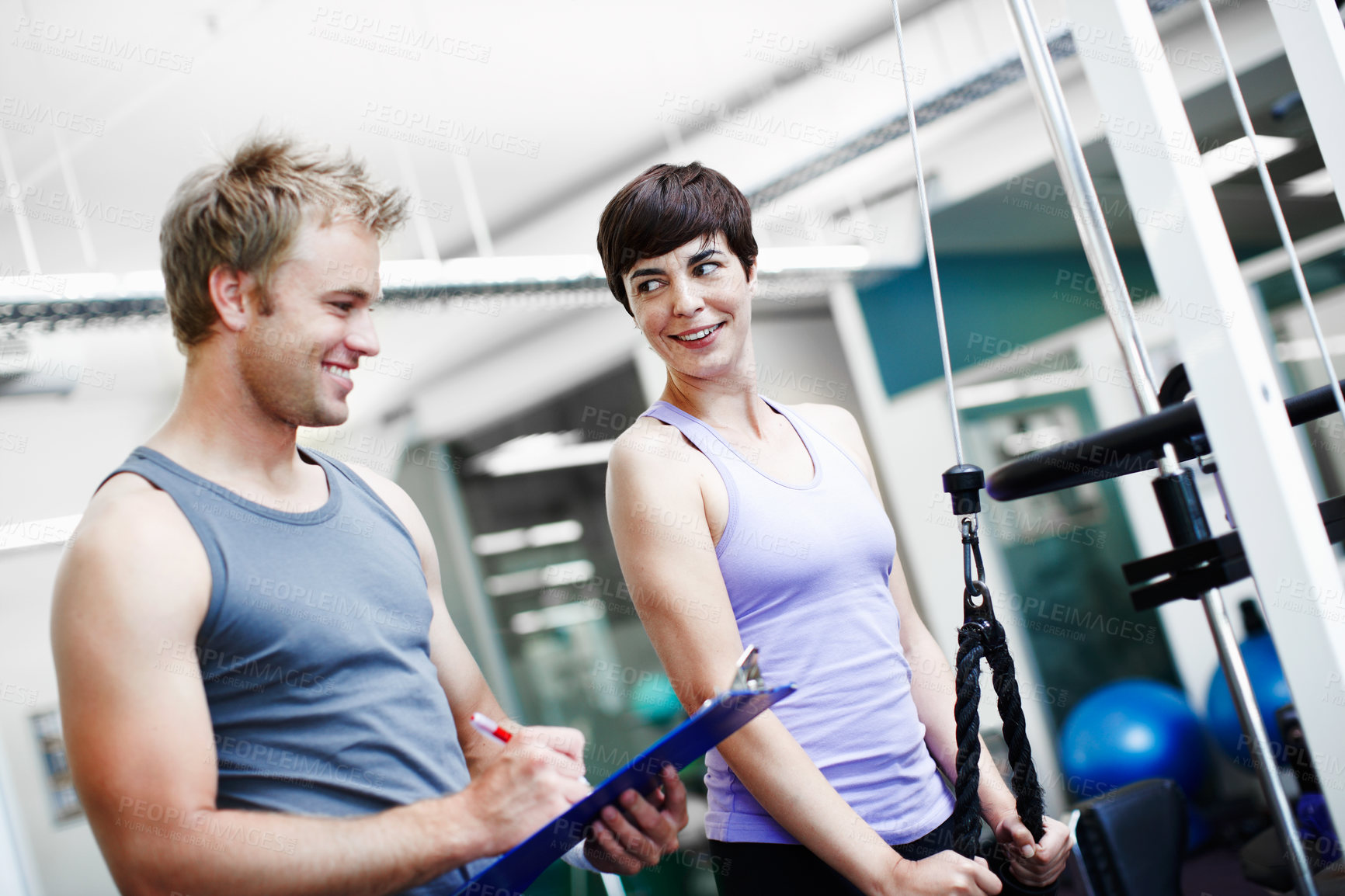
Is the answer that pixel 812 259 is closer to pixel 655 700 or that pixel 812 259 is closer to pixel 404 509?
pixel 655 700

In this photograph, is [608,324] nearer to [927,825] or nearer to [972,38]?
[972,38]

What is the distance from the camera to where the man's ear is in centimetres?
112

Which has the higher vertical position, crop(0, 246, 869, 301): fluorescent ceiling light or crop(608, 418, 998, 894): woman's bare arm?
crop(0, 246, 869, 301): fluorescent ceiling light

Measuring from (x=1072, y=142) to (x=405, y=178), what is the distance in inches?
164

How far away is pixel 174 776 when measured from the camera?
2.91ft

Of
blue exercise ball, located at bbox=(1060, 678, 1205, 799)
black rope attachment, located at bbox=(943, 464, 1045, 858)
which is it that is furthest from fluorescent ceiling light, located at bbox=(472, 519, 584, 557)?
black rope attachment, located at bbox=(943, 464, 1045, 858)

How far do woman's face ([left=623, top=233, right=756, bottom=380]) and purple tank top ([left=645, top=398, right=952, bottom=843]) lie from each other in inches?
4.6

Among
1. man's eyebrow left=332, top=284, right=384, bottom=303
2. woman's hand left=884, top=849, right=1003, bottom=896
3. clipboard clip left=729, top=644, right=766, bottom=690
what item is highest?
man's eyebrow left=332, top=284, right=384, bottom=303

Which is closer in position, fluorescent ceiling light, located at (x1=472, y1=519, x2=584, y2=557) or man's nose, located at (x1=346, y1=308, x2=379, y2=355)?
man's nose, located at (x1=346, y1=308, x2=379, y2=355)

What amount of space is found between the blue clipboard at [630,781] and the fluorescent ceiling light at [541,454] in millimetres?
5857

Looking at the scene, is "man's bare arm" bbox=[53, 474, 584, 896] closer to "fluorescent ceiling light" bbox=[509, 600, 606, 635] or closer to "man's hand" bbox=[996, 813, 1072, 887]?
"man's hand" bbox=[996, 813, 1072, 887]

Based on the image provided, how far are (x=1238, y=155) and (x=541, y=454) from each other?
4607 millimetres

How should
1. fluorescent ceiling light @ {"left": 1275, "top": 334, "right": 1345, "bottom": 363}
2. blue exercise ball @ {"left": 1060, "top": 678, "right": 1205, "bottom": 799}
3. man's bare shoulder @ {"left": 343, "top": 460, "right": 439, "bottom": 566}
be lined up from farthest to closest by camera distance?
fluorescent ceiling light @ {"left": 1275, "top": 334, "right": 1345, "bottom": 363} < blue exercise ball @ {"left": 1060, "top": 678, "right": 1205, "bottom": 799} < man's bare shoulder @ {"left": 343, "top": 460, "right": 439, "bottom": 566}

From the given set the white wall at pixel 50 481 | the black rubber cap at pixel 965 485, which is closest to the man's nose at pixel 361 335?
the black rubber cap at pixel 965 485
